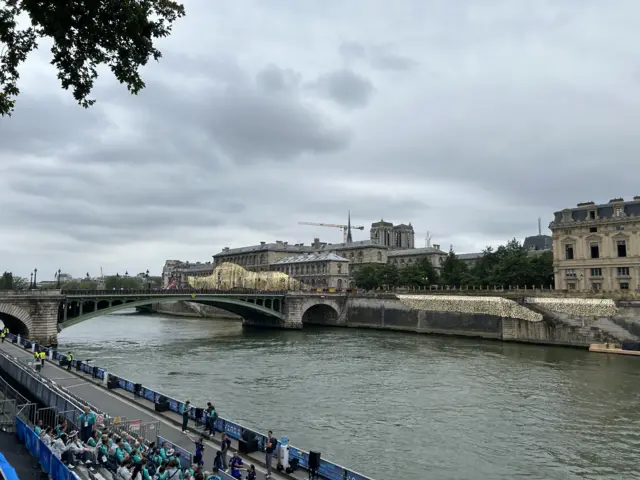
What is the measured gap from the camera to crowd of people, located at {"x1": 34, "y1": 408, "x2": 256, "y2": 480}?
13.4m

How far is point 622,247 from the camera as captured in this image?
6475cm

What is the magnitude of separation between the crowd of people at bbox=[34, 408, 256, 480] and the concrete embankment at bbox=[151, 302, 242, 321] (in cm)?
9278

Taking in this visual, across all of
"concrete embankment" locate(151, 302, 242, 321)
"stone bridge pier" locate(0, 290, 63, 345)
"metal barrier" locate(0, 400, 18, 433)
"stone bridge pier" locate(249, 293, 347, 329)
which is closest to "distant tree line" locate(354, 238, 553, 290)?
"stone bridge pier" locate(249, 293, 347, 329)

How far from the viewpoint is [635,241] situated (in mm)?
63312

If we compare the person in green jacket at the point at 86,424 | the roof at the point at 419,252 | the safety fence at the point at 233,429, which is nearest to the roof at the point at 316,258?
the roof at the point at 419,252

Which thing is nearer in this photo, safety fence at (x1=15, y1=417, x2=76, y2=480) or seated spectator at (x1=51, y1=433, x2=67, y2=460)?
safety fence at (x1=15, y1=417, x2=76, y2=480)

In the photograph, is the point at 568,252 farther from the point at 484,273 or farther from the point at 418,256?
the point at 418,256

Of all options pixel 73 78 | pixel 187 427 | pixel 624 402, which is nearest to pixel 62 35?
pixel 73 78

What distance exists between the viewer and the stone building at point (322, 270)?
420 feet

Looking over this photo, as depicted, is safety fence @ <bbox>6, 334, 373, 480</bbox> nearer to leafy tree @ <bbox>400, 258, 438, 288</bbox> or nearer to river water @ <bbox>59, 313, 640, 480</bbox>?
river water @ <bbox>59, 313, 640, 480</bbox>

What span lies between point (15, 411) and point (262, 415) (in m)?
11.8

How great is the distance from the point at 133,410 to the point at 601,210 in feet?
211

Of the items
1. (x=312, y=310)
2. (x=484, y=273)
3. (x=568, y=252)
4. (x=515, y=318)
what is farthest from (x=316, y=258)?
(x=515, y=318)

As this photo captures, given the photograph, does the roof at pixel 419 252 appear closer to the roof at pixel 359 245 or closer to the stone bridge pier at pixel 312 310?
the roof at pixel 359 245
